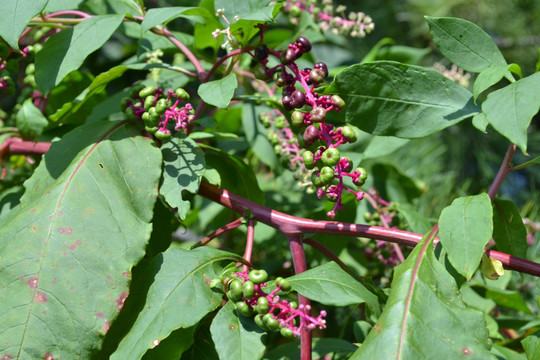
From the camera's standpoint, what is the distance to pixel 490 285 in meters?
1.38

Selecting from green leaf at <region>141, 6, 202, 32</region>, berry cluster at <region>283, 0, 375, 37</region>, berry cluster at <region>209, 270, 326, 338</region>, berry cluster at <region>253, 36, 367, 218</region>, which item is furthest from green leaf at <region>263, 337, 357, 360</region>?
berry cluster at <region>283, 0, 375, 37</region>

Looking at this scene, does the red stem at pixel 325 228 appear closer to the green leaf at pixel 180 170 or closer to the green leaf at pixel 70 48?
the green leaf at pixel 180 170

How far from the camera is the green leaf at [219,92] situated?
3.21ft

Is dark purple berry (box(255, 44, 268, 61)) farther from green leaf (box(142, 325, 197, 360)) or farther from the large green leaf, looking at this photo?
green leaf (box(142, 325, 197, 360))

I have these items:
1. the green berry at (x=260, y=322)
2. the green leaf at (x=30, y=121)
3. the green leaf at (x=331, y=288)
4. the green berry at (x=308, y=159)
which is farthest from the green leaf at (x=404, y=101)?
the green leaf at (x=30, y=121)

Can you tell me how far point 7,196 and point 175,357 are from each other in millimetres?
639

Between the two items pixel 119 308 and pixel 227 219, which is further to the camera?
pixel 227 219

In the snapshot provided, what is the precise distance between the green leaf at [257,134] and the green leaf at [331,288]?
58 cm

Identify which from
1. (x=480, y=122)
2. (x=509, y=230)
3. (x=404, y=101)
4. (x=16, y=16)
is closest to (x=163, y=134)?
(x=16, y=16)

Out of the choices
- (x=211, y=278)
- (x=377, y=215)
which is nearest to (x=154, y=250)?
(x=211, y=278)

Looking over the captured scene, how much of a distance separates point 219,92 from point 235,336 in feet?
1.34

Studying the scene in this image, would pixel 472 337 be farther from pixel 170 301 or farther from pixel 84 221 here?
pixel 84 221

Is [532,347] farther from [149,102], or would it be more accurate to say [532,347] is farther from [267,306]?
[149,102]

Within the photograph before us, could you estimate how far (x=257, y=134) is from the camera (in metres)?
1.51
